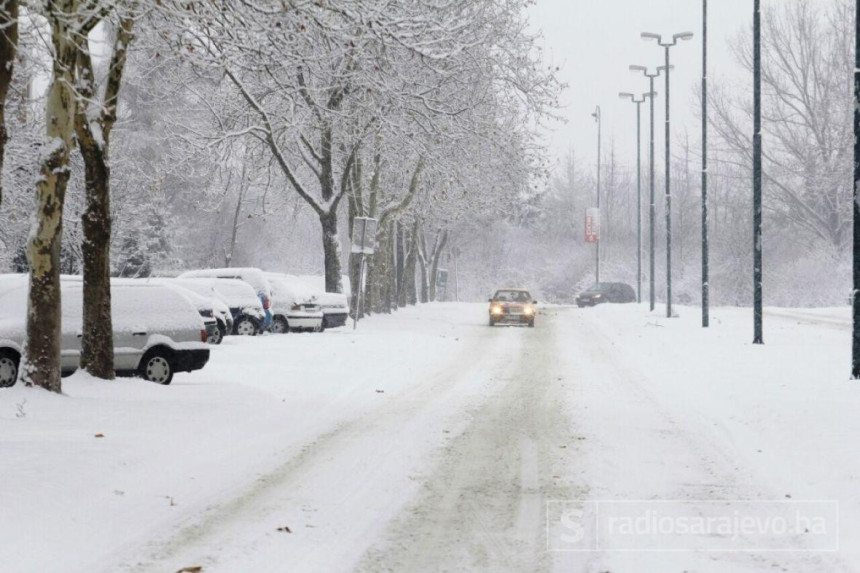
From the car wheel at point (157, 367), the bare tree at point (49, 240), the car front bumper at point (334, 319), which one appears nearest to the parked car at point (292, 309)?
the car front bumper at point (334, 319)

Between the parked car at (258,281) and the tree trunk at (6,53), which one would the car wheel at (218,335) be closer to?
the parked car at (258,281)

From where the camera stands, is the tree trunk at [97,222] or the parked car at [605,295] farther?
the parked car at [605,295]

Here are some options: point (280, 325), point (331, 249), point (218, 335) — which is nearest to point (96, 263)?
point (218, 335)

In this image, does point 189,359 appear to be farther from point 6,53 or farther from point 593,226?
point 593,226

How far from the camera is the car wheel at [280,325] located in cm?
3050

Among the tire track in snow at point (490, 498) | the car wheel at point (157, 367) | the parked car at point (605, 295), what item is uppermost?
the parked car at point (605, 295)

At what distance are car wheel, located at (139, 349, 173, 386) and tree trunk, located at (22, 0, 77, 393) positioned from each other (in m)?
3.27

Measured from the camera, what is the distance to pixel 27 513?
24.4 feet

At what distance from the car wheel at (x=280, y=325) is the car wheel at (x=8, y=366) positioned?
1517 centimetres

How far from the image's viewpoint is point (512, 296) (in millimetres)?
38406

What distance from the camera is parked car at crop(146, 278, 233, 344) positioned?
23.5 metres

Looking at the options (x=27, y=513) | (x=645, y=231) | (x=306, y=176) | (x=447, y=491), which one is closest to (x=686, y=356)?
(x=447, y=491)

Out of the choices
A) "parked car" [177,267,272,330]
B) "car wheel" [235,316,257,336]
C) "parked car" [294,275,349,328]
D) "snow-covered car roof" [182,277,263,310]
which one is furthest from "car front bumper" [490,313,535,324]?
"car wheel" [235,316,257,336]

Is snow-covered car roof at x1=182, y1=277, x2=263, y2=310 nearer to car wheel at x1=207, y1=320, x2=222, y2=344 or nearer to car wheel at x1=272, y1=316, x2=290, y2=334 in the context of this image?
car wheel at x1=272, y1=316, x2=290, y2=334
